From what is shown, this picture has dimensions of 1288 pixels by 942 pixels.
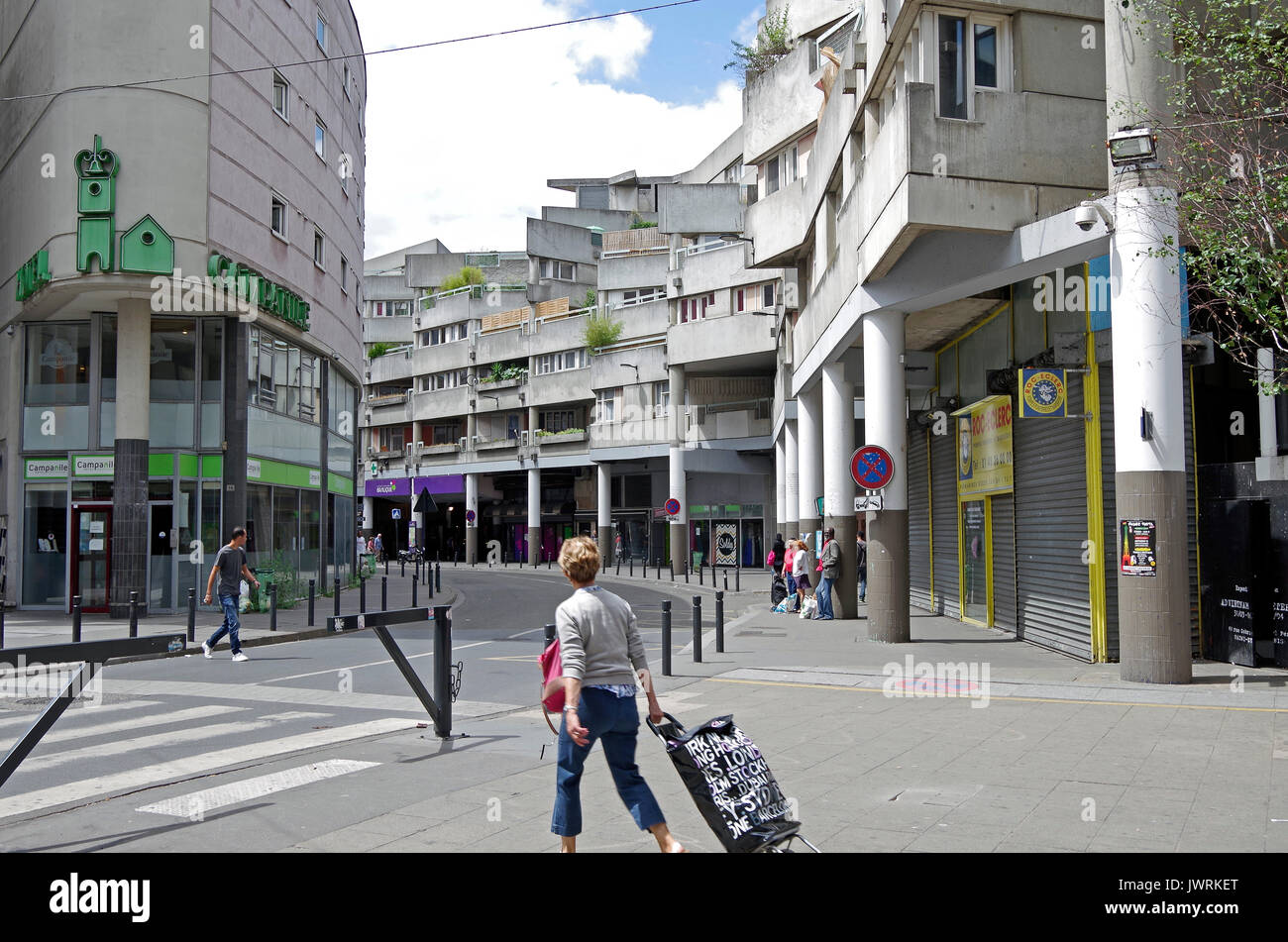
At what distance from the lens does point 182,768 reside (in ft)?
27.0

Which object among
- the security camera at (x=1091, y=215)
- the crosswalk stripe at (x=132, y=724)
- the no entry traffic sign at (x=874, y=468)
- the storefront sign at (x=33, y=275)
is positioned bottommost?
the crosswalk stripe at (x=132, y=724)

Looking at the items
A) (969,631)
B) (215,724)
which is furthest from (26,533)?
(969,631)

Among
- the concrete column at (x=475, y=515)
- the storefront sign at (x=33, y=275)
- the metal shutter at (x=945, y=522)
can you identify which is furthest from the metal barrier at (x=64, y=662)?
the concrete column at (x=475, y=515)

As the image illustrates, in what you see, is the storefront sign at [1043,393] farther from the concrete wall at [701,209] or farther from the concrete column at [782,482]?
the concrete wall at [701,209]

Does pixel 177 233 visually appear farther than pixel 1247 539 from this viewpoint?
Yes

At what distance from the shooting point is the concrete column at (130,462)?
74.2ft

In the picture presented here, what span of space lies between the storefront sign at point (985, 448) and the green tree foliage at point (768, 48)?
17.4 metres

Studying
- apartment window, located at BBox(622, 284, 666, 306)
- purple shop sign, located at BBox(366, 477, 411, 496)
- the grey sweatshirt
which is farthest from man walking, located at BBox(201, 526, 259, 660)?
purple shop sign, located at BBox(366, 477, 411, 496)

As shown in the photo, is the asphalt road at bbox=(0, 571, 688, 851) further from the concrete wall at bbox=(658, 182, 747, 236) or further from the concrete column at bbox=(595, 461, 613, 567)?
the concrete column at bbox=(595, 461, 613, 567)

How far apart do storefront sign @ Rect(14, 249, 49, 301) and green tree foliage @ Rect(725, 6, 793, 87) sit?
20.4m

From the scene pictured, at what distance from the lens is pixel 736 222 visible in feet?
154

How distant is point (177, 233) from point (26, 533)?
312 inches

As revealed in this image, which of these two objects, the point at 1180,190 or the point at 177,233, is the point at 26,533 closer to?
the point at 177,233

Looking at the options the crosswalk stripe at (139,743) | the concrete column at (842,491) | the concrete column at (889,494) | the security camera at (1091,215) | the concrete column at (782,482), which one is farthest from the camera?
the concrete column at (782,482)
